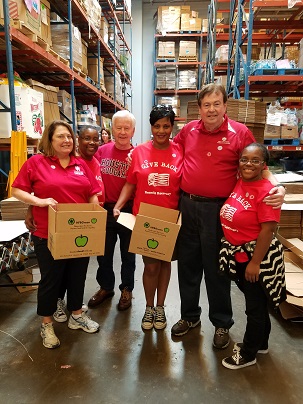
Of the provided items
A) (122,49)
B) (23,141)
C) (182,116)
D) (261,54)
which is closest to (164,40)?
(122,49)

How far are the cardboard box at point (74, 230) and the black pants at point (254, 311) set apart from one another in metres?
0.95

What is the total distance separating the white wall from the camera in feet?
34.9

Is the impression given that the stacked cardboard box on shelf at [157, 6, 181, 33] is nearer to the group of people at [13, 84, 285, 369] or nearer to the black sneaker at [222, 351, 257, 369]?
the group of people at [13, 84, 285, 369]

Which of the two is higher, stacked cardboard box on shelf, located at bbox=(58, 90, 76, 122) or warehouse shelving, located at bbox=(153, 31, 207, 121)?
warehouse shelving, located at bbox=(153, 31, 207, 121)

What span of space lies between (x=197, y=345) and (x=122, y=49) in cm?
1090

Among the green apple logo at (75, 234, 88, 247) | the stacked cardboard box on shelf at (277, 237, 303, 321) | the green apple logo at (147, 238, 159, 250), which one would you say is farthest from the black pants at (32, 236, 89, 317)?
the stacked cardboard box on shelf at (277, 237, 303, 321)

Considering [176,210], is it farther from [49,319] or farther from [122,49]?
[122,49]

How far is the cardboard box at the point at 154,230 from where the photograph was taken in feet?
6.50

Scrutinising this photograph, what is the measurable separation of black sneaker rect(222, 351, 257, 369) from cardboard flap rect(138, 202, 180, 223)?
1048 mm

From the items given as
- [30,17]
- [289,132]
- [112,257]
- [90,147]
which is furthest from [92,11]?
[112,257]

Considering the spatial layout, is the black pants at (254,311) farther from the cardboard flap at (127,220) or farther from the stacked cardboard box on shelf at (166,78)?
the stacked cardboard box on shelf at (166,78)

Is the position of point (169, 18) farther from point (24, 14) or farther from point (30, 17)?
point (24, 14)

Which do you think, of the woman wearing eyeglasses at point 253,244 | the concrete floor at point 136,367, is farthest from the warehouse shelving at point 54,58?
the woman wearing eyeglasses at point 253,244

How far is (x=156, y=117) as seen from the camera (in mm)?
2070
